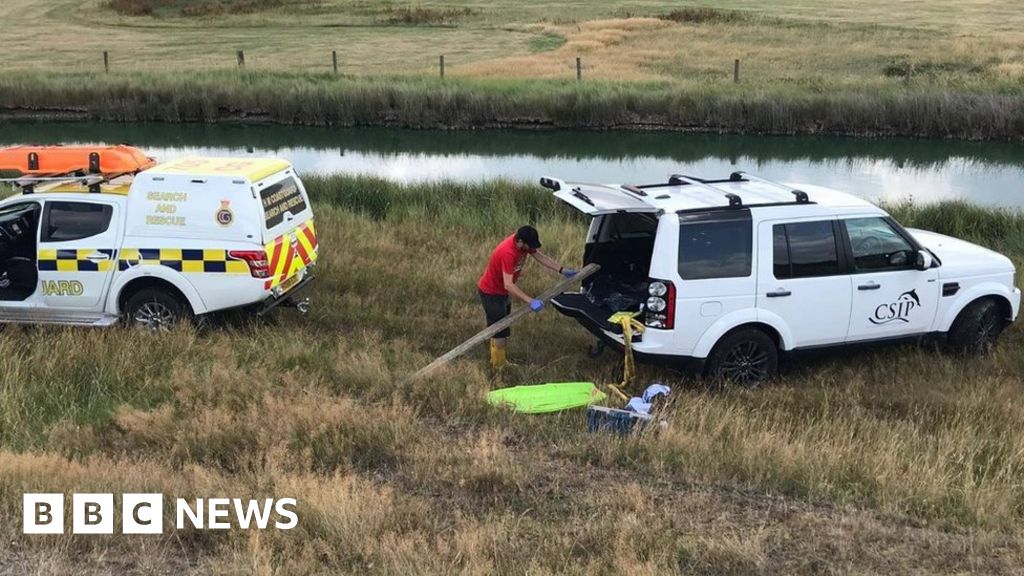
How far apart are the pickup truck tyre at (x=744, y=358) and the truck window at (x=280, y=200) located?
4.86 metres

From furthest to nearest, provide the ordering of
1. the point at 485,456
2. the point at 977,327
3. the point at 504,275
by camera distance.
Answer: the point at 977,327 < the point at 504,275 < the point at 485,456

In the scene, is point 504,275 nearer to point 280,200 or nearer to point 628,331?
point 628,331

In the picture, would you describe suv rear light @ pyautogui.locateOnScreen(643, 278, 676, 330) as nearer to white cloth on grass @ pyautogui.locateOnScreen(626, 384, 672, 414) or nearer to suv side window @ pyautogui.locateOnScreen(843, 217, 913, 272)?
white cloth on grass @ pyautogui.locateOnScreen(626, 384, 672, 414)

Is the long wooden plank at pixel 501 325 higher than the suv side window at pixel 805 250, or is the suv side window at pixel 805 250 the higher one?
the suv side window at pixel 805 250

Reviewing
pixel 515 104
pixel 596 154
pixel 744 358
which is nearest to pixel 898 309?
pixel 744 358

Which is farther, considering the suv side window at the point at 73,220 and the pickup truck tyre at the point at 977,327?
the suv side window at the point at 73,220

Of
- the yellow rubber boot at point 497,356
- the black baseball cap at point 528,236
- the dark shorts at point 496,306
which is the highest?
the black baseball cap at point 528,236

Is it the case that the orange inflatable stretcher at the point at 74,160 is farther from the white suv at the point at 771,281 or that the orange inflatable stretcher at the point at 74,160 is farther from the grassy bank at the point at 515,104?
the grassy bank at the point at 515,104

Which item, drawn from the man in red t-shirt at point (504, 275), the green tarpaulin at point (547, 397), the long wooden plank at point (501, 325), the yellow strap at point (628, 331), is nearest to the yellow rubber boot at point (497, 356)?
the man in red t-shirt at point (504, 275)

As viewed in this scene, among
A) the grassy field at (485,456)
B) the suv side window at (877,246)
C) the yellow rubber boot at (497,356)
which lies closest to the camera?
the grassy field at (485,456)

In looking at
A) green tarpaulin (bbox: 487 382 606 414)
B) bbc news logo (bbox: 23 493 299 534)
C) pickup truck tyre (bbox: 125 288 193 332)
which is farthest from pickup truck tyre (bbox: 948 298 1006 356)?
pickup truck tyre (bbox: 125 288 193 332)

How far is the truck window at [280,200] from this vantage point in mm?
9352

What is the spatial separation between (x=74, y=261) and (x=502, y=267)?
4727 millimetres

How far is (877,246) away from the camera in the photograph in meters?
8.21
